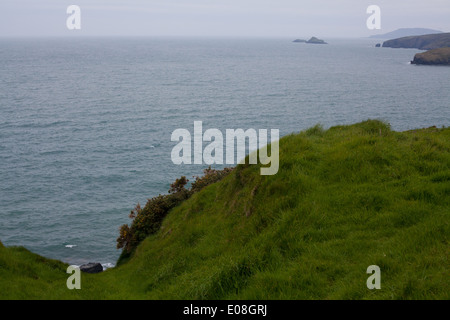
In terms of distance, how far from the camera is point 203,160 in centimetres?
6006

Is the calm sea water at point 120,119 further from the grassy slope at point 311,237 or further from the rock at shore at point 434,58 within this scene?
the rock at shore at point 434,58

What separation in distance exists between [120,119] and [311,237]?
74575 mm

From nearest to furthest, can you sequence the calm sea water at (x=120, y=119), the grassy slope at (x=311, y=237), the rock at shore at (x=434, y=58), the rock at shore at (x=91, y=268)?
the grassy slope at (x=311, y=237) < the rock at shore at (x=91, y=268) < the calm sea water at (x=120, y=119) < the rock at shore at (x=434, y=58)

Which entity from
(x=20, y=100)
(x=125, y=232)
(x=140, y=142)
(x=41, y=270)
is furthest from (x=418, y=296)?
(x=20, y=100)

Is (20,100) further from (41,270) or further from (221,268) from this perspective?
(221,268)

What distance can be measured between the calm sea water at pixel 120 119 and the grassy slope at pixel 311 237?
22413 millimetres

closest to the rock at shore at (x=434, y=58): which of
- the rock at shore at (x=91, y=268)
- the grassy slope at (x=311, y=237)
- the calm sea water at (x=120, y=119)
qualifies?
the calm sea water at (x=120, y=119)

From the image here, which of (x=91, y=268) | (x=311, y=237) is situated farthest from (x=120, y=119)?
(x=311, y=237)

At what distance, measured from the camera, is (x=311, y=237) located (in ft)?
36.0

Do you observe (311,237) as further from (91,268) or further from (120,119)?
(120,119)

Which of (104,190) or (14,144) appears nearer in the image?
(104,190)

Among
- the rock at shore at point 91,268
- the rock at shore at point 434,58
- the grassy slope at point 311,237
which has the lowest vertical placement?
the rock at shore at point 91,268

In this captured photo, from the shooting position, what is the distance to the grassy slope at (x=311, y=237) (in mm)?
9070

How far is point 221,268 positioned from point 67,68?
571 feet
